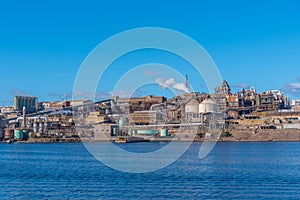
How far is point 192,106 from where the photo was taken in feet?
197

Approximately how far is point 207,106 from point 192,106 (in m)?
2.61

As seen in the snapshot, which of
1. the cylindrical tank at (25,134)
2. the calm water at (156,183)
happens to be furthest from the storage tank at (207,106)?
the calm water at (156,183)

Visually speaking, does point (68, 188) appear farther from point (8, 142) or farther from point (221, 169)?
point (8, 142)

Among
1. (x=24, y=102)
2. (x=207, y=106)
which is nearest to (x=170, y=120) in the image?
(x=207, y=106)

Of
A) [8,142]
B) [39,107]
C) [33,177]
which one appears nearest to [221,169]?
[33,177]

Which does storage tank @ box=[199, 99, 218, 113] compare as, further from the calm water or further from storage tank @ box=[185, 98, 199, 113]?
the calm water

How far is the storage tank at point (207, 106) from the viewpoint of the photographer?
57.6 meters

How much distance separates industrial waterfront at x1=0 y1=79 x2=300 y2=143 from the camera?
5372 centimetres

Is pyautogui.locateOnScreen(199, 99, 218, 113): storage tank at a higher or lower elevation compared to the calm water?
higher

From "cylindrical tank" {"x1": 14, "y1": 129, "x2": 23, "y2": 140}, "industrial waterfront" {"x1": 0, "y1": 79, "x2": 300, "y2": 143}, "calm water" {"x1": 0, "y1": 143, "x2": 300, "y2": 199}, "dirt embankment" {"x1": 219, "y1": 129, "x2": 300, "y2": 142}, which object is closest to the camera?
"calm water" {"x1": 0, "y1": 143, "x2": 300, "y2": 199}

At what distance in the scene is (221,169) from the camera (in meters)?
18.4

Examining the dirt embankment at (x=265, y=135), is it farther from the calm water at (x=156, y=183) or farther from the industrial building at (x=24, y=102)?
the industrial building at (x=24, y=102)

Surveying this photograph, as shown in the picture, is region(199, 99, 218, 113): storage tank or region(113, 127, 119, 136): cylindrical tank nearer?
region(113, 127, 119, 136): cylindrical tank

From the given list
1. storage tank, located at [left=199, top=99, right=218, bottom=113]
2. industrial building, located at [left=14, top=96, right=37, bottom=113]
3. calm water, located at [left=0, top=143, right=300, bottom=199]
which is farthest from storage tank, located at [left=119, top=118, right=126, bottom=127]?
calm water, located at [left=0, top=143, right=300, bottom=199]
